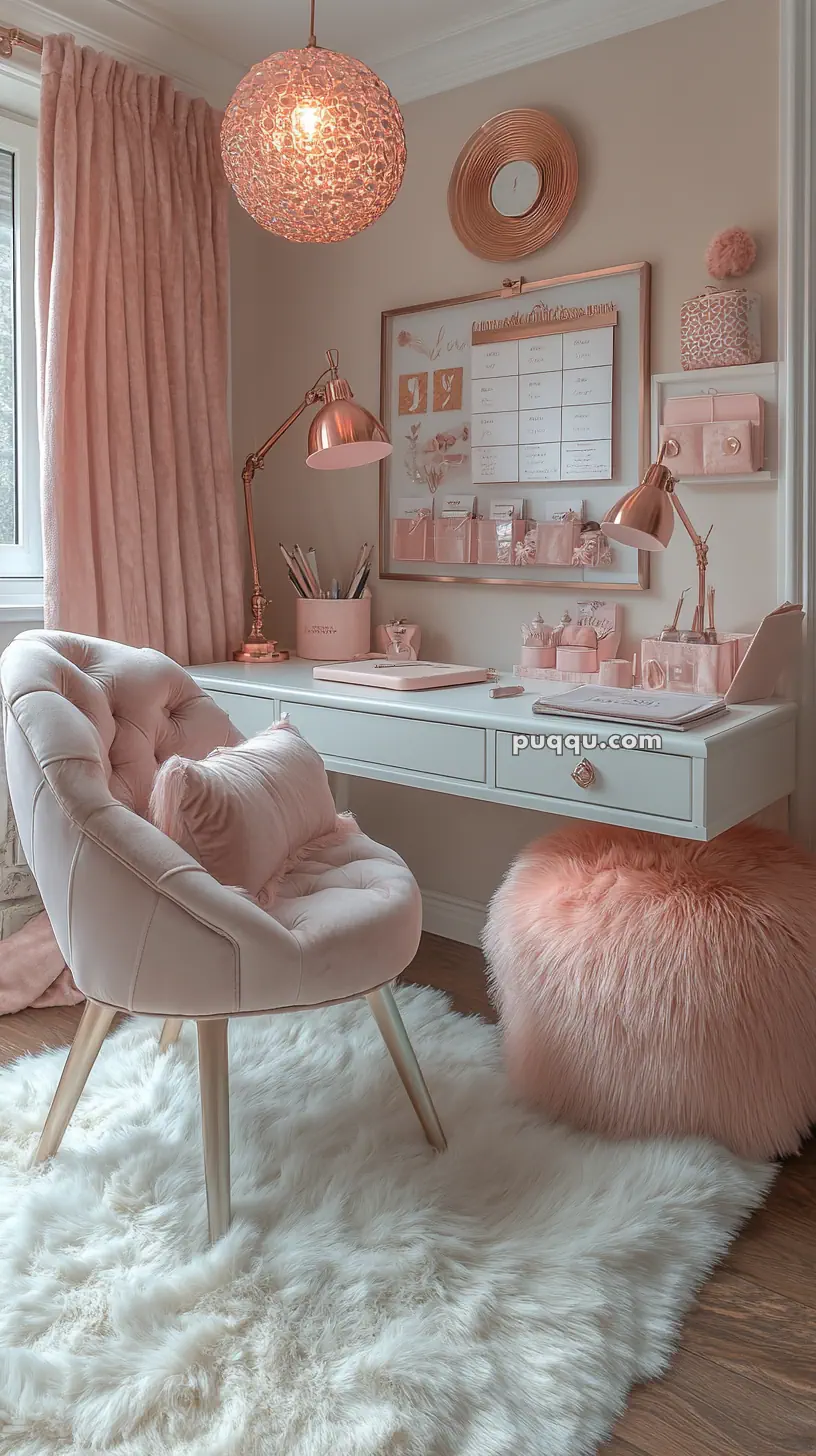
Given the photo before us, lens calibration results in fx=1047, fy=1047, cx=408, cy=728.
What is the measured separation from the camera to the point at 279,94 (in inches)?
72.1

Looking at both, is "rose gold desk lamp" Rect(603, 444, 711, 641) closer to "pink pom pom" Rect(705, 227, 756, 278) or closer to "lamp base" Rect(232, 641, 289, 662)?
"pink pom pom" Rect(705, 227, 756, 278)

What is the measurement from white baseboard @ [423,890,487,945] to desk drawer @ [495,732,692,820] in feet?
2.85

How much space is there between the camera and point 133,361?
252cm

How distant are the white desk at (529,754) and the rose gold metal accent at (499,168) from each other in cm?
108

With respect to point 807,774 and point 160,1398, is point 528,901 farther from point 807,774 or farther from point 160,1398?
point 160,1398

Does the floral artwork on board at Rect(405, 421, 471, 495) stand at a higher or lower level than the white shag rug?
higher

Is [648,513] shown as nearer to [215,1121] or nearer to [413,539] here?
[413,539]

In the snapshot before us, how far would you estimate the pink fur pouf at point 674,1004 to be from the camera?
1.70 metres

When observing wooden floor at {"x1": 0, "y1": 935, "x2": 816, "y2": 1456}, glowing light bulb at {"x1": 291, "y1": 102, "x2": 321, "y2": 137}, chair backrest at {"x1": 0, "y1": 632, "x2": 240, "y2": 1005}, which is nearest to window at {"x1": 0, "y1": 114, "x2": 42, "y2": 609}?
chair backrest at {"x1": 0, "y1": 632, "x2": 240, "y2": 1005}

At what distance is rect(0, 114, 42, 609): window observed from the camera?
2.52 meters

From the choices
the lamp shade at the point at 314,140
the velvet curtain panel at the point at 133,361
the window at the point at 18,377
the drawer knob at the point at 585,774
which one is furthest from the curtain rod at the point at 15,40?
the drawer knob at the point at 585,774

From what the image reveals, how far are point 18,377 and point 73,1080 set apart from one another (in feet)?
5.63

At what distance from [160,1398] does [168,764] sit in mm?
836

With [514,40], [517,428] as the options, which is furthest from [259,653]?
[514,40]
